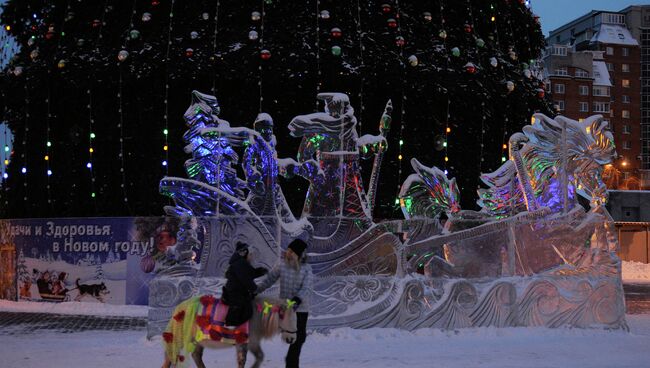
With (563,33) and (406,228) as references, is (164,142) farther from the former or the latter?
(563,33)

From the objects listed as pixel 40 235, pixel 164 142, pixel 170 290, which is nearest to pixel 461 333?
pixel 170 290

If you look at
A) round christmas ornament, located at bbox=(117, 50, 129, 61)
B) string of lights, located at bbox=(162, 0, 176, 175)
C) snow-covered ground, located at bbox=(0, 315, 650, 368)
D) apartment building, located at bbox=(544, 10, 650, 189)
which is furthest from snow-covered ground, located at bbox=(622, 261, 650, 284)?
apartment building, located at bbox=(544, 10, 650, 189)

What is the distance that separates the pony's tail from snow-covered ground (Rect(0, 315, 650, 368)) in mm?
1325

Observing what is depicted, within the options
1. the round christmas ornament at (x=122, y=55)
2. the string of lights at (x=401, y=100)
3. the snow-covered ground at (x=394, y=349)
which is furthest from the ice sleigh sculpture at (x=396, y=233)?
the round christmas ornament at (x=122, y=55)

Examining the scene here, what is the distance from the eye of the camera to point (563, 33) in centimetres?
10181

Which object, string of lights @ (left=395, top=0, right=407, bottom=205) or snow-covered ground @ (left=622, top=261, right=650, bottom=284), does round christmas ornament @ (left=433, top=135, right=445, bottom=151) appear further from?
snow-covered ground @ (left=622, top=261, right=650, bottom=284)

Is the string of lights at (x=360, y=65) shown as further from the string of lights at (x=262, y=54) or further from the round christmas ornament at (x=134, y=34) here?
the round christmas ornament at (x=134, y=34)

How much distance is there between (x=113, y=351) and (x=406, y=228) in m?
5.03

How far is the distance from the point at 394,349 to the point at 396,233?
242cm

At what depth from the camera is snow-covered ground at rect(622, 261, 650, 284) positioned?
3011 cm

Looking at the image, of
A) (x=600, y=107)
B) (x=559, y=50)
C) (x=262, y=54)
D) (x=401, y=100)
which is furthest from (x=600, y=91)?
(x=262, y=54)

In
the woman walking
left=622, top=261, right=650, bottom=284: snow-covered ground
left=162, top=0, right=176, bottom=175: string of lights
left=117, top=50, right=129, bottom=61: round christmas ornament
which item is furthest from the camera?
left=622, top=261, right=650, bottom=284: snow-covered ground

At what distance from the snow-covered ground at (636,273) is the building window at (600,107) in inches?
2236

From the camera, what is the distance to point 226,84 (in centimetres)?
1759
